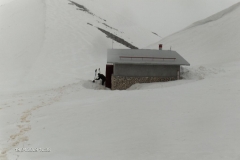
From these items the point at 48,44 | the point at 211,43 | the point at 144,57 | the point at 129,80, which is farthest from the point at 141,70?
the point at 48,44

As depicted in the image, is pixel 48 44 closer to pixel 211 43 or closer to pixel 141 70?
pixel 141 70

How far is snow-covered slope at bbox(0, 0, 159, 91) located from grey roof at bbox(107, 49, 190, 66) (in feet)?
29.3

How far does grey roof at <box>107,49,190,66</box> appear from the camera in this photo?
71.7 feet

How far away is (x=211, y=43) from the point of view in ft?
142

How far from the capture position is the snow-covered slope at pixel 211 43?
1364 inches

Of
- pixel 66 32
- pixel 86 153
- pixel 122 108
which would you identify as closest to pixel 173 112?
pixel 122 108

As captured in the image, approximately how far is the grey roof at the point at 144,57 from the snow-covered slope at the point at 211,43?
34.8 ft

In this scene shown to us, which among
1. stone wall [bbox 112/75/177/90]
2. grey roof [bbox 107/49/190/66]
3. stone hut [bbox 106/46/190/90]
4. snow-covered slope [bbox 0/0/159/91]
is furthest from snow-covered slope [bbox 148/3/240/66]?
snow-covered slope [bbox 0/0/159/91]

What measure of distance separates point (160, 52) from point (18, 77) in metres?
21.5

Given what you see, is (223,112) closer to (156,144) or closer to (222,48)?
(156,144)

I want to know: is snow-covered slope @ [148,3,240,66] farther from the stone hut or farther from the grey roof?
the stone hut

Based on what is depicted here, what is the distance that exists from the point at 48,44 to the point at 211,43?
36915mm

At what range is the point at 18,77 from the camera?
2989 centimetres

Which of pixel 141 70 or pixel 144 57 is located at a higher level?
pixel 144 57
